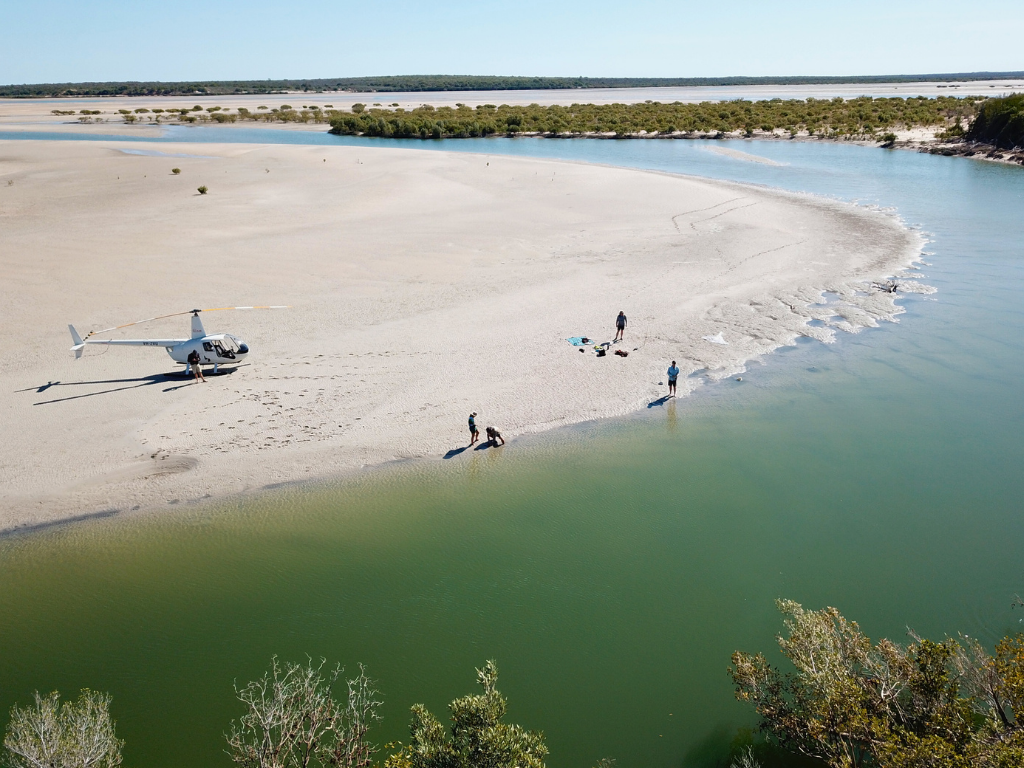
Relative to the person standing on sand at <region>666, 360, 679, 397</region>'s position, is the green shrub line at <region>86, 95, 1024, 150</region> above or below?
above

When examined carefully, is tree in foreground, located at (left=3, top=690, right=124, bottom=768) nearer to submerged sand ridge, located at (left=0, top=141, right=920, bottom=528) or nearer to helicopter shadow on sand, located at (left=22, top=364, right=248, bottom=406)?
submerged sand ridge, located at (left=0, top=141, right=920, bottom=528)

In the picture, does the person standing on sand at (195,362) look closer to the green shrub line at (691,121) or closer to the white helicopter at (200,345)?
the white helicopter at (200,345)

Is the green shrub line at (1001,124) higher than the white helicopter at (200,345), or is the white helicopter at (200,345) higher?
the green shrub line at (1001,124)

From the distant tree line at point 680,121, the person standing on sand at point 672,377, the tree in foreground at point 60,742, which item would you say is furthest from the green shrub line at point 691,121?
the tree in foreground at point 60,742

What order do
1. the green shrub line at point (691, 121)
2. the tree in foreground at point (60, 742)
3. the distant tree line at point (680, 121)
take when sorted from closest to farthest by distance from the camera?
the tree in foreground at point (60, 742) → the green shrub line at point (691, 121) → the distant tree line at point (680, 121)

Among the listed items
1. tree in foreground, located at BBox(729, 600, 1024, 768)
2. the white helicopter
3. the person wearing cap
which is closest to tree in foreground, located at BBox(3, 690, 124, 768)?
tree in foreground, located at BBox(729, 600, 1024, 768)

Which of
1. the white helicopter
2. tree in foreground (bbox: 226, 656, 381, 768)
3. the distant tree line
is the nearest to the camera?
tree in foreground (bbox: 226, 656, 381, 768)
